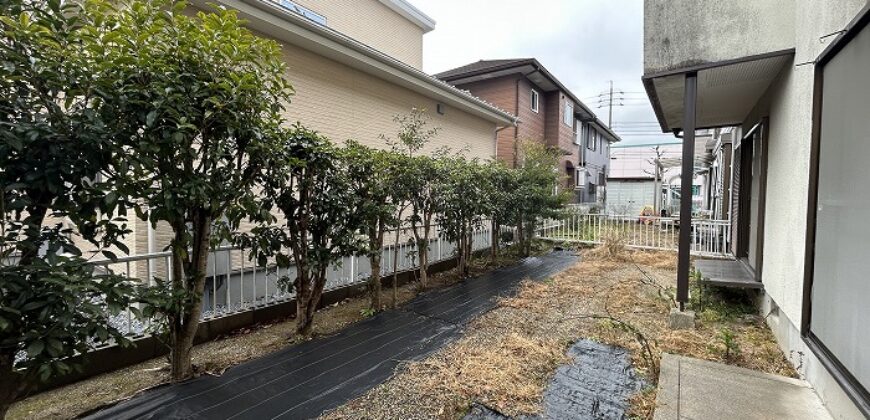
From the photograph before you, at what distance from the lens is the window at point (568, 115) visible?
16.7 metres

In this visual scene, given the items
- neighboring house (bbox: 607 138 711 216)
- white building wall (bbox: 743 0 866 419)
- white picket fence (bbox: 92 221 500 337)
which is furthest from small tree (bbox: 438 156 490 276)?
neighboring house (bbox: 607 138 711 216)

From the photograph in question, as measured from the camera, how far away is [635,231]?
10.3 meters

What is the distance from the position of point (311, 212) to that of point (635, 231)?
31.2ft

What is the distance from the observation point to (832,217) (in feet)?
7.47

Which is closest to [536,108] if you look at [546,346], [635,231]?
[635,231]

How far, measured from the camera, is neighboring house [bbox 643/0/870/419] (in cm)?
199

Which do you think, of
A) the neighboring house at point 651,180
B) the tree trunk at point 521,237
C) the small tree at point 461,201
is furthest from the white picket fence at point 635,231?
the small tree at point 461,201

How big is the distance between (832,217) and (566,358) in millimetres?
2196

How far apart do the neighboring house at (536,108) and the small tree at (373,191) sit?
288 inches

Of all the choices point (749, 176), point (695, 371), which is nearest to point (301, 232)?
point (695, 371)

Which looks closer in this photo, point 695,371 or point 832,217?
point 832,217

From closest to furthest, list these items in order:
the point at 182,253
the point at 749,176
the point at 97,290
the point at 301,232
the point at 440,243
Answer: the point at 97,290, the point at 182,253, the point at 301,232, the point at 749,176, the point at 440,243

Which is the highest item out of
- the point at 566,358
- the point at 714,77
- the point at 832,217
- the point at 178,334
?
the point at 714,77

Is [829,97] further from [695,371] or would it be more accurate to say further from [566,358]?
[566,358]
